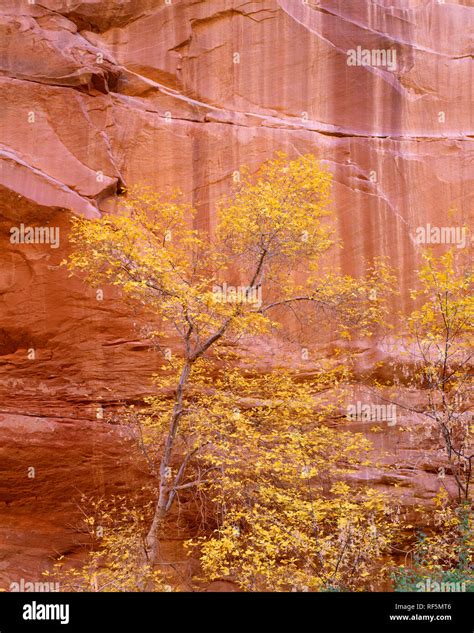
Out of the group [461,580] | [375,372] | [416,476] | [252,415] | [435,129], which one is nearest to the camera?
[461,580]

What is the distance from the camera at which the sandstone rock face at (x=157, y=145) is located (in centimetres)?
1452

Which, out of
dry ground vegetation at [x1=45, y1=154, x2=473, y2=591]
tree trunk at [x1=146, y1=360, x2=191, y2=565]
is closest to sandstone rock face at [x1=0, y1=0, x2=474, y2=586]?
dry ground vegetation at [x1=45, y1=154, x2=473, y2=591]

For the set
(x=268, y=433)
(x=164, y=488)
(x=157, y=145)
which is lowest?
(x=164, y=488)

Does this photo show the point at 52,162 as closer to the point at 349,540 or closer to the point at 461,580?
the point at 349,540

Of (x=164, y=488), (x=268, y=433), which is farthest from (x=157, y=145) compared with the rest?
(x=164, y=488)

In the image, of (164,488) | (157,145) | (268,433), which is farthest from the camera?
(157,145)

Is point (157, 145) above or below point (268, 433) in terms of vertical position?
above

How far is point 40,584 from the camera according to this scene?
12945 mm

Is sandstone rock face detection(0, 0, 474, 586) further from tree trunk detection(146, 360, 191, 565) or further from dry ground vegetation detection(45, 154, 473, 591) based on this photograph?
tree trunk detection(146, 360, 191, 565)

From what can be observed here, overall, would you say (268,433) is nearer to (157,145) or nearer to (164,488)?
(164,488)

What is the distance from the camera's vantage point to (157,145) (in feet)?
54.2

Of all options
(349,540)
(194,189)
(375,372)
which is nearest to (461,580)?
(349,540)
